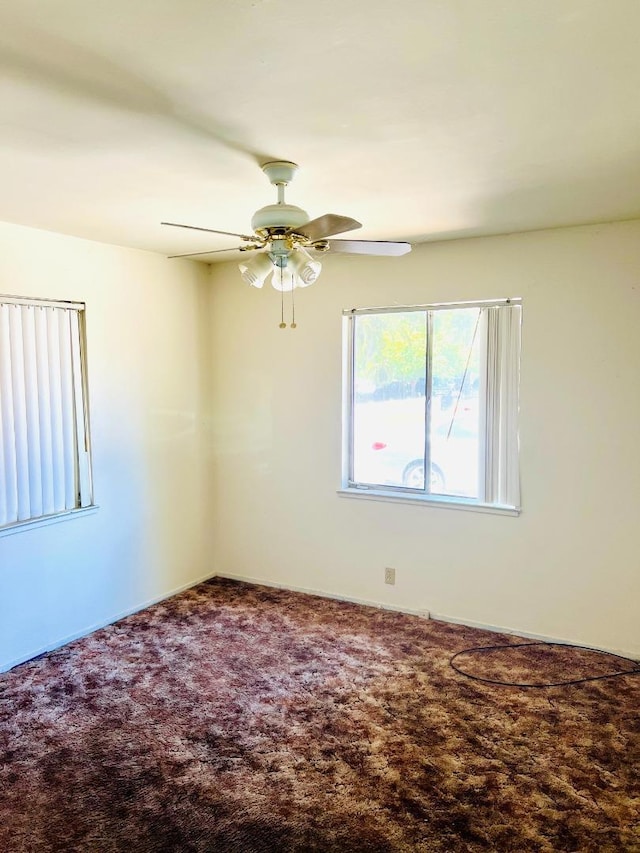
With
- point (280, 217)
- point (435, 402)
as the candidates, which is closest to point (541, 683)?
point (435, 402)

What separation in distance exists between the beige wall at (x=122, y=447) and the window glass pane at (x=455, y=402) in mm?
1867

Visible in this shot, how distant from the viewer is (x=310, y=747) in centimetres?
259

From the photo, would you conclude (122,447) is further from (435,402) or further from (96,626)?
(435,402)

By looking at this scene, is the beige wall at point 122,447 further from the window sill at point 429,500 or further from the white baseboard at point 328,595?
the window sill at point 429,500

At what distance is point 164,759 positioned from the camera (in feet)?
8.24

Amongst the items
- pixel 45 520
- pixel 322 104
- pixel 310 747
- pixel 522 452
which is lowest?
pixel 310 747

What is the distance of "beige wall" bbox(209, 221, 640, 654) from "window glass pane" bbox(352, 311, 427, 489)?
0.50 feet

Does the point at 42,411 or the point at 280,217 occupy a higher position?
the point at 280,217

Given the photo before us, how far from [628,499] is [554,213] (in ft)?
5.41

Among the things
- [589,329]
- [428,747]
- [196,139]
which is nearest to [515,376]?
[589,329]

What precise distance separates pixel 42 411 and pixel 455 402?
8.47 feet

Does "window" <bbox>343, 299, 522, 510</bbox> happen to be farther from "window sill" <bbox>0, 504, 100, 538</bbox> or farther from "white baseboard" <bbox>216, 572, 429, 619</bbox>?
"window sill" <bbox>0, 504, 100, 538</bbox>

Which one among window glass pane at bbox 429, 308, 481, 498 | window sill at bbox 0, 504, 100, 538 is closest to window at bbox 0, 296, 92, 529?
window sill at bbox 0, 504, 100, 538

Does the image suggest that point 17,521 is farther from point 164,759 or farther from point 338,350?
point 338,350
